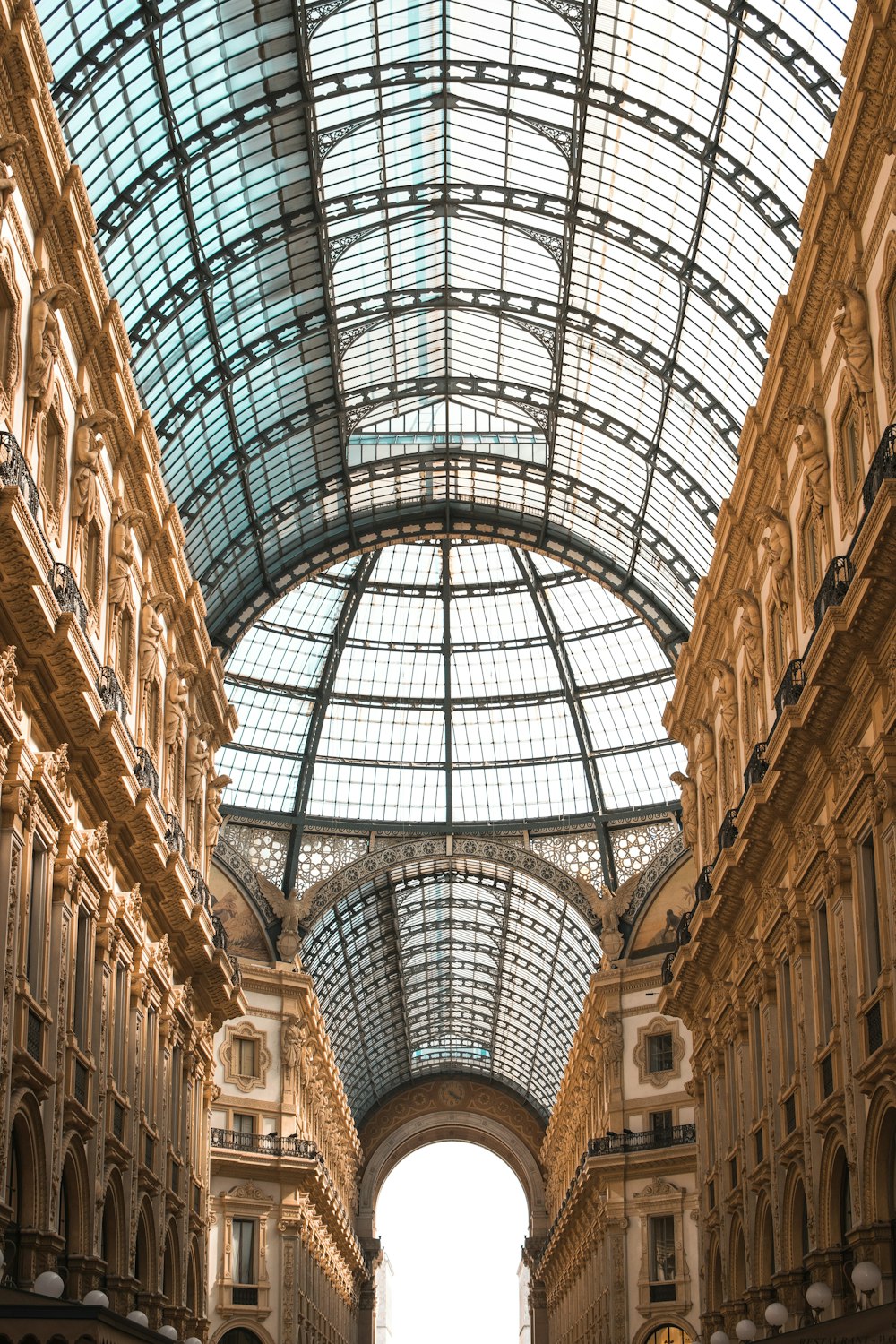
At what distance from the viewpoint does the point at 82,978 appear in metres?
30.7

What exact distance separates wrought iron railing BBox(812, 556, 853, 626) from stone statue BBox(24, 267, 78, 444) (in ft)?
41.6

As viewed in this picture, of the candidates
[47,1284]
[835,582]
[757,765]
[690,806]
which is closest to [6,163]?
[835,582]

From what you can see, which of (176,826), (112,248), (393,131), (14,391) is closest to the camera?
(14,391)

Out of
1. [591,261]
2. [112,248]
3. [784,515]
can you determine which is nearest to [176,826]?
[112,248]

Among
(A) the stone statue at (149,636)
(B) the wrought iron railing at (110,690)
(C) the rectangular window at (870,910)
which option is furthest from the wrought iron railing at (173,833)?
(C) the rectangular window at (870,910)

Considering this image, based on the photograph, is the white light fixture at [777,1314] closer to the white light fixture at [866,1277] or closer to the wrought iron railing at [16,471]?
the white light fixture at [866,1277]

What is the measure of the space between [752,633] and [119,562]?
13.7 meters

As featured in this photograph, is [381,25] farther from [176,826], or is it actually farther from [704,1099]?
[704,1099]

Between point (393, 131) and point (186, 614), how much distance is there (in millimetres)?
13269

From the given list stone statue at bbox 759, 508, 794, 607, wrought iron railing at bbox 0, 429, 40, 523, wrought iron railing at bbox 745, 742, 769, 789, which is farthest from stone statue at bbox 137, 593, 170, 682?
stone statue at bbox 759, 508, 794, 607

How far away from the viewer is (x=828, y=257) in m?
28.6

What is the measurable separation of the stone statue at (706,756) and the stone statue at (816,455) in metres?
14.3

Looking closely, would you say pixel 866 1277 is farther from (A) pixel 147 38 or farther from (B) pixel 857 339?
(A) pixel 147 38

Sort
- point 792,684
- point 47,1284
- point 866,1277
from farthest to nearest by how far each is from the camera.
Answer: point 792,684, point 47,1284, point 866,1277
